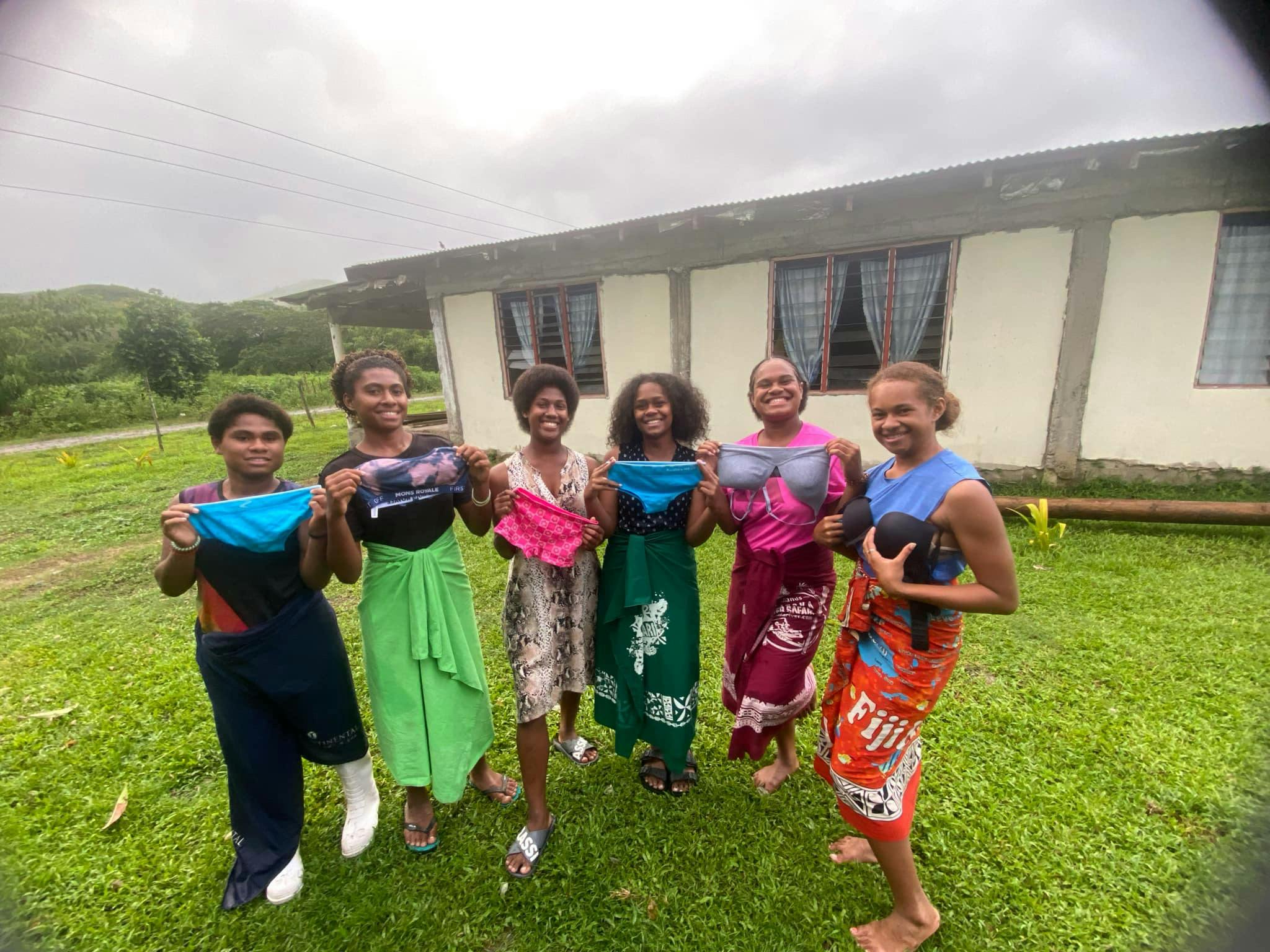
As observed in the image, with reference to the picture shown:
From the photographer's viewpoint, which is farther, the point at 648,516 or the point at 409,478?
the point at 648,516

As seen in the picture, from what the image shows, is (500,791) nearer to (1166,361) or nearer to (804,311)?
(804,311)

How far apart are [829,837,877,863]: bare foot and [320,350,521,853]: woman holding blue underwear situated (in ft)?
5.31

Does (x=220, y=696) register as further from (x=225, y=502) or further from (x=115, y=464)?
(x=115, y=464)

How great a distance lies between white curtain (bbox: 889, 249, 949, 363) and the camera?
6.84 metres

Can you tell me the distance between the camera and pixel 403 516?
2.01m

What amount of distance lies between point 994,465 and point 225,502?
328 inches

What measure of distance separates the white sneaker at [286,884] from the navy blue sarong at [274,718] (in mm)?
23

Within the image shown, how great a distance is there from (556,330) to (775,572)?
8213 millimetres

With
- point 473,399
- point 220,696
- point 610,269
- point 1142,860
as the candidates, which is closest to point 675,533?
point 220,696

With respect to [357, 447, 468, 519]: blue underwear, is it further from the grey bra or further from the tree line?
the tree line

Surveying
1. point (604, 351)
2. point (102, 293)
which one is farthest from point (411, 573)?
point (102, 293)

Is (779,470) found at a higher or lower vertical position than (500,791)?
higher

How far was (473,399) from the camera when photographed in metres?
10.6

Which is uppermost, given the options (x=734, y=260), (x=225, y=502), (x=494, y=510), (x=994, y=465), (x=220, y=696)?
(x=734, y=260)
